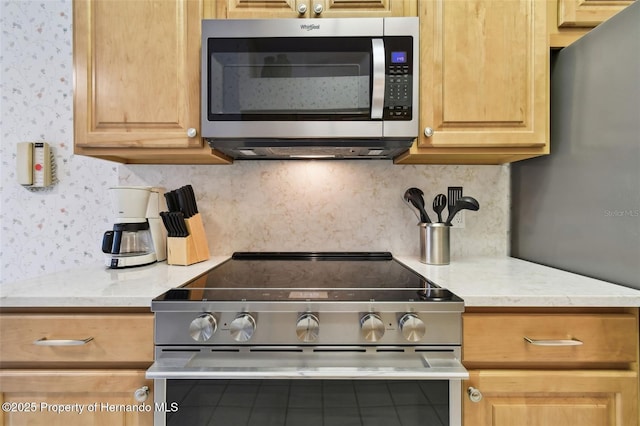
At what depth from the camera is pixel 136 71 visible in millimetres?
1227

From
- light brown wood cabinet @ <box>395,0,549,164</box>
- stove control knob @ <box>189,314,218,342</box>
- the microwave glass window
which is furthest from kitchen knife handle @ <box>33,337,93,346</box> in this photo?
light brown wood cabinet @ <box>395,0,549,164</box>

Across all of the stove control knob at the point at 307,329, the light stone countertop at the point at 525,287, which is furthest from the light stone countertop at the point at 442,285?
the stove control knob at the point at 307,329

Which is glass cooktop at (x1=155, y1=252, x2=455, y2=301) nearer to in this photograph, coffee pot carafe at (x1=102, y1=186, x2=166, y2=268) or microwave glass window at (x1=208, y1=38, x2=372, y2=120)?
coffee pot carafe at (x1=102, y1=186, x2=166, y2=268)

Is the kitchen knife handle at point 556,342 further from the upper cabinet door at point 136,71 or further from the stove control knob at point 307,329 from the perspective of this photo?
the upper cabinet door at point 136,71

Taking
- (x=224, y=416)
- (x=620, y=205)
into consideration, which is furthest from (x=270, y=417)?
(x=620, y=205)

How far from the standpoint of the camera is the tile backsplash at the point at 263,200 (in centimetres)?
156

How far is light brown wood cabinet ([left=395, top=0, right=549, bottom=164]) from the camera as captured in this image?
4.00 ft

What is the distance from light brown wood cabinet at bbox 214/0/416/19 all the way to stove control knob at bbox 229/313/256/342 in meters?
1.12

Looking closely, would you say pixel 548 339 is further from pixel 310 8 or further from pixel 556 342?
pixel 310 8

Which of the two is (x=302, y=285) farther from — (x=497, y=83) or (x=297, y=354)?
(x=497, y=83)

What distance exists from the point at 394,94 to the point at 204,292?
948 millimetres

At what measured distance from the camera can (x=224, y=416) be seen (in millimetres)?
896

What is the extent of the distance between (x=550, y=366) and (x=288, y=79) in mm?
1245

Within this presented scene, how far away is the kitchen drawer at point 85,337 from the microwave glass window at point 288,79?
756mm
